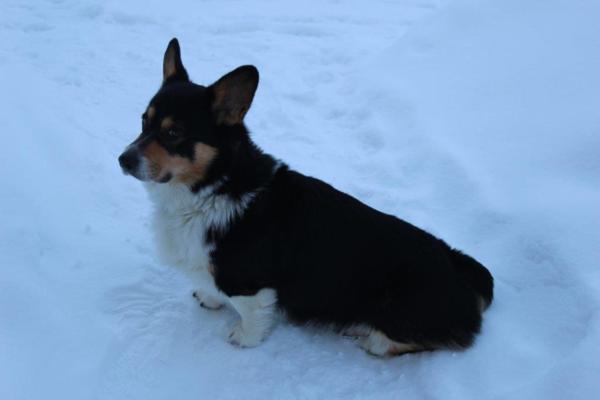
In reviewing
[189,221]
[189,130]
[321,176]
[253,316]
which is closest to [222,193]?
[189,221]

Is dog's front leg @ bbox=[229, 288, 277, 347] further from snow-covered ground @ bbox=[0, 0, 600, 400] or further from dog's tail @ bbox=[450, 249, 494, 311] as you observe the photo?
dog's tail @ bbox=[450, 249, 494, 311]

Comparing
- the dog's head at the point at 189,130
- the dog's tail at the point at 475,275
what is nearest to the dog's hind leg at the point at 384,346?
the dog's tail at the point at 475,275

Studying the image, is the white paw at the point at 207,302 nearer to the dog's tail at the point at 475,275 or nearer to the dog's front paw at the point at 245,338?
the dog's front paw at the point at 245,338

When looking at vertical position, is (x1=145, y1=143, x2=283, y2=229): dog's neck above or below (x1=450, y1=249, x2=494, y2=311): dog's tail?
above

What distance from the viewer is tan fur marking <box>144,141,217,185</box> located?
254 centimetres

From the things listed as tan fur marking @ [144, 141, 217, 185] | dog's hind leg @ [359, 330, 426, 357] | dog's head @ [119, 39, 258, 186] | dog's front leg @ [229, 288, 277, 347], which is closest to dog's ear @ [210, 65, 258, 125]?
dog's head @ [119, 39, 258, 186]

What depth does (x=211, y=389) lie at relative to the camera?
273 centimetres

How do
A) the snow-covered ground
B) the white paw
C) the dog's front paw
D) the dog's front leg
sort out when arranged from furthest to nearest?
the white paw → the dog's front paw → the dog's front leg → the snow-covered ground

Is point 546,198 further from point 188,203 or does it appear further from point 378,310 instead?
point 188,203

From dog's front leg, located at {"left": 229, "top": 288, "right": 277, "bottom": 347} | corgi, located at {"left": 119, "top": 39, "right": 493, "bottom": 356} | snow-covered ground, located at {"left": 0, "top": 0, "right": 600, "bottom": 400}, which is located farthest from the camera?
dog's front leg, located at {"left": 229, "top": 288, "right": 277, "bottom": 347}

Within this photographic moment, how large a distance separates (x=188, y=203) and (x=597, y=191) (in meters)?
2.71

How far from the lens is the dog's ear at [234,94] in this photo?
98.1 inches

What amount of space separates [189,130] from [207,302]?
3.95ft

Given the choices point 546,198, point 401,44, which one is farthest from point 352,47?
point 546,198
